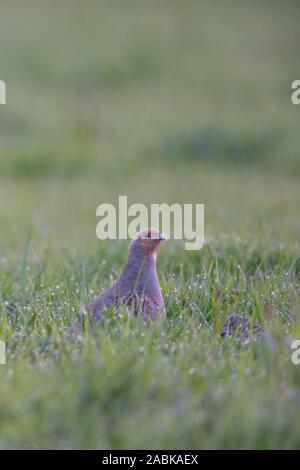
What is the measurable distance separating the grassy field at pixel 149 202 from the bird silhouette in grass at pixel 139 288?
116mm

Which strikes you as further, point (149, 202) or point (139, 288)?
point (149, 202)

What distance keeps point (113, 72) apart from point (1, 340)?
13.2 m

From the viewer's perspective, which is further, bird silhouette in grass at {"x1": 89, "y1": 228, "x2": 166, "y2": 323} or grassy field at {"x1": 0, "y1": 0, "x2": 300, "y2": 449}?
bird silhouette in grass at {"x1": 89, "y1": 228, "x2": 166, "y2": 323}

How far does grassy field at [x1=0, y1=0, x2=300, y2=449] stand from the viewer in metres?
3.41

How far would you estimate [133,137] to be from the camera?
43.4 ft

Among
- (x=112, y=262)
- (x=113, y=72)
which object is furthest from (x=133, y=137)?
(x=112, y=262)

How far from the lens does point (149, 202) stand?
9.59 metres

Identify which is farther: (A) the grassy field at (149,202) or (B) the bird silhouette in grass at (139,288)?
(B) the bird silhouette in grass at (139,288)

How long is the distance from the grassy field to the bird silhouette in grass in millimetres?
116

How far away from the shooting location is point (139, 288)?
4.51 meters

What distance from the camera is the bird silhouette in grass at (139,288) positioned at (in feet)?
14.2

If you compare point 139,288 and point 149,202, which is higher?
point 149,202

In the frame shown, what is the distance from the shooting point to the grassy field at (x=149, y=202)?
3412 mm

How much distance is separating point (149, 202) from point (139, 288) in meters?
5.13
